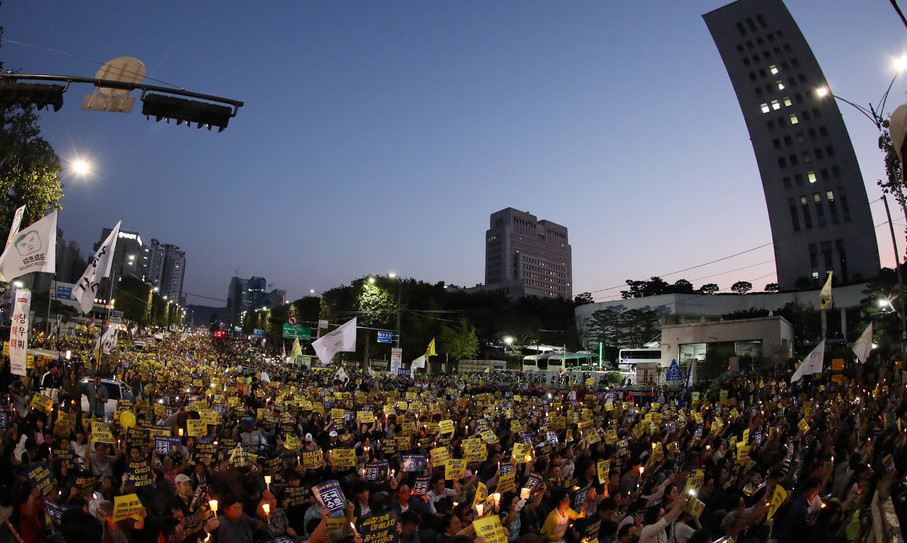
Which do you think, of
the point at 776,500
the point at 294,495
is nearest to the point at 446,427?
the point at 294,495

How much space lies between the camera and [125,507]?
6004 mm

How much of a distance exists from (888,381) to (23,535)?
2514 cm

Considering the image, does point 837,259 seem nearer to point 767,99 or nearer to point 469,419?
point 767,99

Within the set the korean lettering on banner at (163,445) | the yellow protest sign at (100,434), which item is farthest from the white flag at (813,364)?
the yellow protest sign at (100,434)

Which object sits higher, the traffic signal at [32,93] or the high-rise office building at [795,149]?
the high-rise office building at [795,149]

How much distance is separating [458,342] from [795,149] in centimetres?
5102

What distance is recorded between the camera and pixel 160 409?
47.5 ft

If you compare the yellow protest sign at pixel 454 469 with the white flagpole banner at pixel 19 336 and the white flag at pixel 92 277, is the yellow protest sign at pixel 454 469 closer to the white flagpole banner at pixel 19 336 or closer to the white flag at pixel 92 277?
the white flagpole banner at pixel 19 336

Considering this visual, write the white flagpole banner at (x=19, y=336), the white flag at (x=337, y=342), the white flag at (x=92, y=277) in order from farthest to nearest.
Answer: the white flag at (x=337, y=342) → the white flag at (x=92, y=277) → the white flagpole banner at (x=19, y=336)

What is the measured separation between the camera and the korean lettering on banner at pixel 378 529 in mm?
5039

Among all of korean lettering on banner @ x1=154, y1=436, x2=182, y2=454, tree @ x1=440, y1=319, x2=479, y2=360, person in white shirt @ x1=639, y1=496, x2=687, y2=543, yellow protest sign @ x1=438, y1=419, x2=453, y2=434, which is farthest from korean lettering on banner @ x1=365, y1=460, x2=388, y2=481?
tree @ x1=440, y1=319, x2=479, y2=360

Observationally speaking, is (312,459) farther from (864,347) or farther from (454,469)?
(864,347)

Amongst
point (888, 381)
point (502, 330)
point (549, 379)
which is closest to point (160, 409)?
→ point (888, 381)

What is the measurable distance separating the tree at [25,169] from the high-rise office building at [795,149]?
75.7 meters
